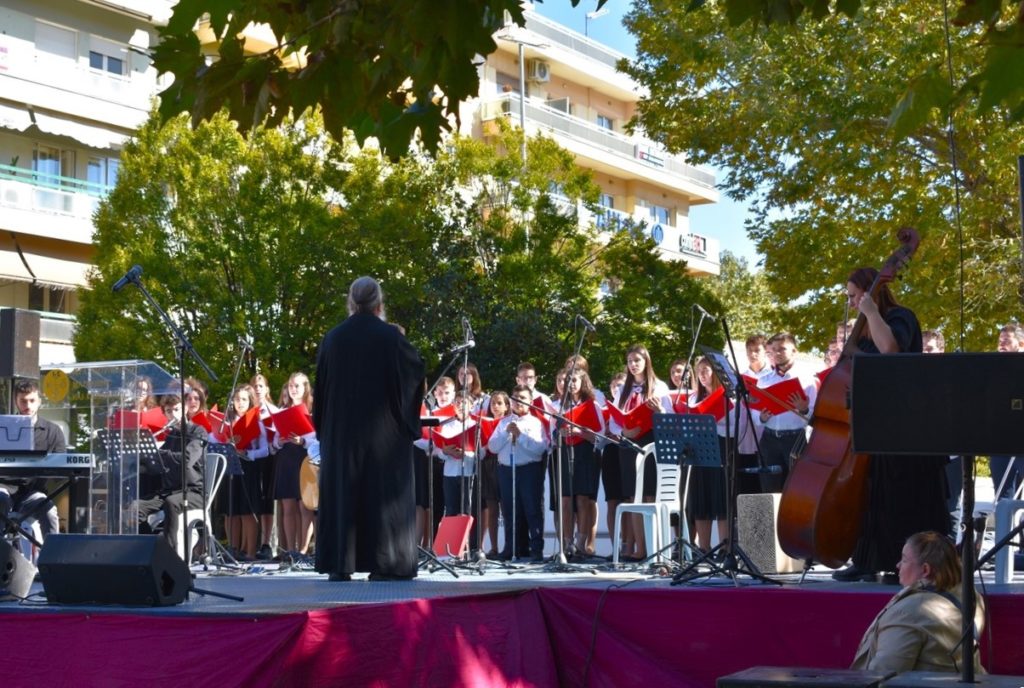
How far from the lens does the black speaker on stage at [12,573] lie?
8.63m

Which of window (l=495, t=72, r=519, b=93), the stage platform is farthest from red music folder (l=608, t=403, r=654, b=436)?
window (l=495, t=72, r=519, b=93)

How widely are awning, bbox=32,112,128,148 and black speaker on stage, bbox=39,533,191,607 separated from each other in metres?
29.2

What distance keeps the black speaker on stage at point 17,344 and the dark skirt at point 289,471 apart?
2514 millimetres

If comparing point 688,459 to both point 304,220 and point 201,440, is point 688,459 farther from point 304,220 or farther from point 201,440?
point 304,220

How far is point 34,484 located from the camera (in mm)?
11383

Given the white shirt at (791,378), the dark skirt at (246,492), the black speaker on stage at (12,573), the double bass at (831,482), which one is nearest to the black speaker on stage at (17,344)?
the dark skirt at (246,492)

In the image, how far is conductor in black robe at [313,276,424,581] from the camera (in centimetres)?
949

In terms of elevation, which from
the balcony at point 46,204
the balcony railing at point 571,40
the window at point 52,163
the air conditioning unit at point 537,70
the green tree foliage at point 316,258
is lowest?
the green tree foliage at point 316,258

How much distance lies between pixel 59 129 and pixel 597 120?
22.8m

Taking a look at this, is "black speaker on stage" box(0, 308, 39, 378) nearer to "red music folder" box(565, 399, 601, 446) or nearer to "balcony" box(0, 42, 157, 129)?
"red music folder" box(565, 399, 601, 446)

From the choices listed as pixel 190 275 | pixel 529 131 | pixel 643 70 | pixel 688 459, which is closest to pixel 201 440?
pixel 688 459

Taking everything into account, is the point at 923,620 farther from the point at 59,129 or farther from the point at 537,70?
the point at 537,70

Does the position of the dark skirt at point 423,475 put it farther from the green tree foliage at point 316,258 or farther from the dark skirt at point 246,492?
the green tree foliage at point 316,258

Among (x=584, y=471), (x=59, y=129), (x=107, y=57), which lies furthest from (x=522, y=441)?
(x=107, y=57)
